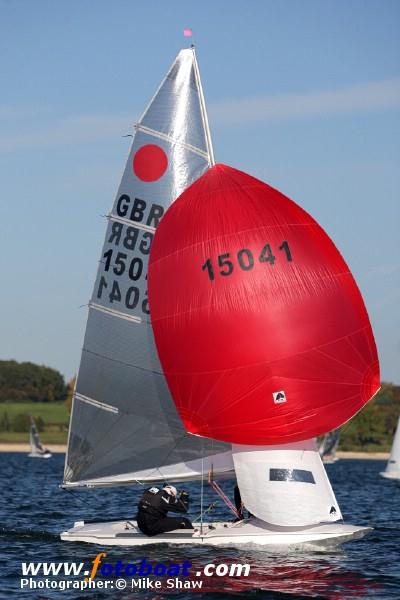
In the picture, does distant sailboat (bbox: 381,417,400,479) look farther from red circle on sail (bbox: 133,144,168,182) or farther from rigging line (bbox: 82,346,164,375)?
red circle on sail (bbox: 133,144,168,182)

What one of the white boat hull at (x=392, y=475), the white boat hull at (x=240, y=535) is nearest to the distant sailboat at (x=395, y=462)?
the white boat hull at (x=392, y=475)

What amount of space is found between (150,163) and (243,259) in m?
4.36

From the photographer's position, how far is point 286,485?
25.9 metres

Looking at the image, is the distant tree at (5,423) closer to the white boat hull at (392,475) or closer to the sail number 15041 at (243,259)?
the white boat hull at (392,475)

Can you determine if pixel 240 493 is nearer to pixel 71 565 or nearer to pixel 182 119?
pixel 71 565

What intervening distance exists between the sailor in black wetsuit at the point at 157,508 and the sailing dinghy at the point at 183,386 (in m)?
0.27

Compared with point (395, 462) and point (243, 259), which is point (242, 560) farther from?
point (395, 462)

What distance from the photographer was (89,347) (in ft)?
97.3

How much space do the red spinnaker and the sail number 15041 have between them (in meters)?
0.02

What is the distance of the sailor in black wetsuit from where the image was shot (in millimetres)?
26641

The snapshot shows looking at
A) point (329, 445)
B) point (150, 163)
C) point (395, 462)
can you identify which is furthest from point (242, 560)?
point (329, 445)

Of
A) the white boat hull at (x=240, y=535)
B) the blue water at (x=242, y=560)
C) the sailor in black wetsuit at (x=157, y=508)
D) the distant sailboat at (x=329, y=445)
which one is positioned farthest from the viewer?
the distant sailboat at (x=329, y=445)

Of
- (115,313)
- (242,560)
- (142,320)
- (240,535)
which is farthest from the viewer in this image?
(115,313)

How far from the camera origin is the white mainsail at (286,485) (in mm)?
25906
